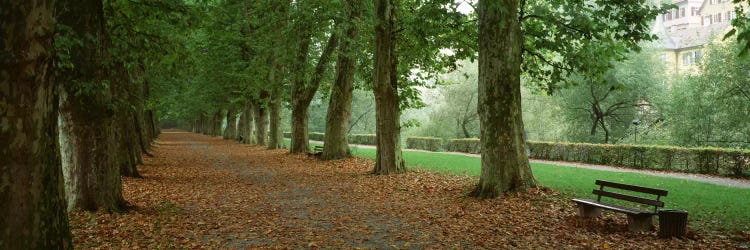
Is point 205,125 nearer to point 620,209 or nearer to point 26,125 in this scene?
point 620,209

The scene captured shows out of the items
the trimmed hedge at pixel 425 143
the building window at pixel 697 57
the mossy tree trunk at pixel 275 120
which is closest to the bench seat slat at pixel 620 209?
the mossy tree trunk at pixel 275 120

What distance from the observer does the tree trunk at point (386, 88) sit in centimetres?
1661

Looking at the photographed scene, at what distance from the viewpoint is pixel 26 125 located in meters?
4.26

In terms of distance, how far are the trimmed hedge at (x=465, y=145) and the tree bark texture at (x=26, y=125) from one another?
30.7 m

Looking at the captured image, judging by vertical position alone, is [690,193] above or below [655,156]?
below

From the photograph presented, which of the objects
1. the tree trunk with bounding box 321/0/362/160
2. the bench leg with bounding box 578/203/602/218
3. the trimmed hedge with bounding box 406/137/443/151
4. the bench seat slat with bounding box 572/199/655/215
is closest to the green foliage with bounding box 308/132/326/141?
the trimmed hedge with bounding box 406/137/443/151

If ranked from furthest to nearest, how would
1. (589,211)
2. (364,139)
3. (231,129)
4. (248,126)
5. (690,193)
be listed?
(231,129), (364,139), (248,126), (690,193), (589,211)

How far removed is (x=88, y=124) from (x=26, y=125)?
5425mm

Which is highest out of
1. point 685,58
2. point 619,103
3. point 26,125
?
point 685,58

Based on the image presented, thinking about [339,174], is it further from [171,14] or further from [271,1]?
[171,14]

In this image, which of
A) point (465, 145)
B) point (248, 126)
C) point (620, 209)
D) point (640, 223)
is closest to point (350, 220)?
point (620, 209)

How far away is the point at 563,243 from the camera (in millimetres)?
7844

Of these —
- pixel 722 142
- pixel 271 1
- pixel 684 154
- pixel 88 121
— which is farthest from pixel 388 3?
pixel 722 142

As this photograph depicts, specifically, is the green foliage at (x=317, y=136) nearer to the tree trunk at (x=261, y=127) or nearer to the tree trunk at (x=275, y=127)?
the tree trunk at (x=261, y=127)
